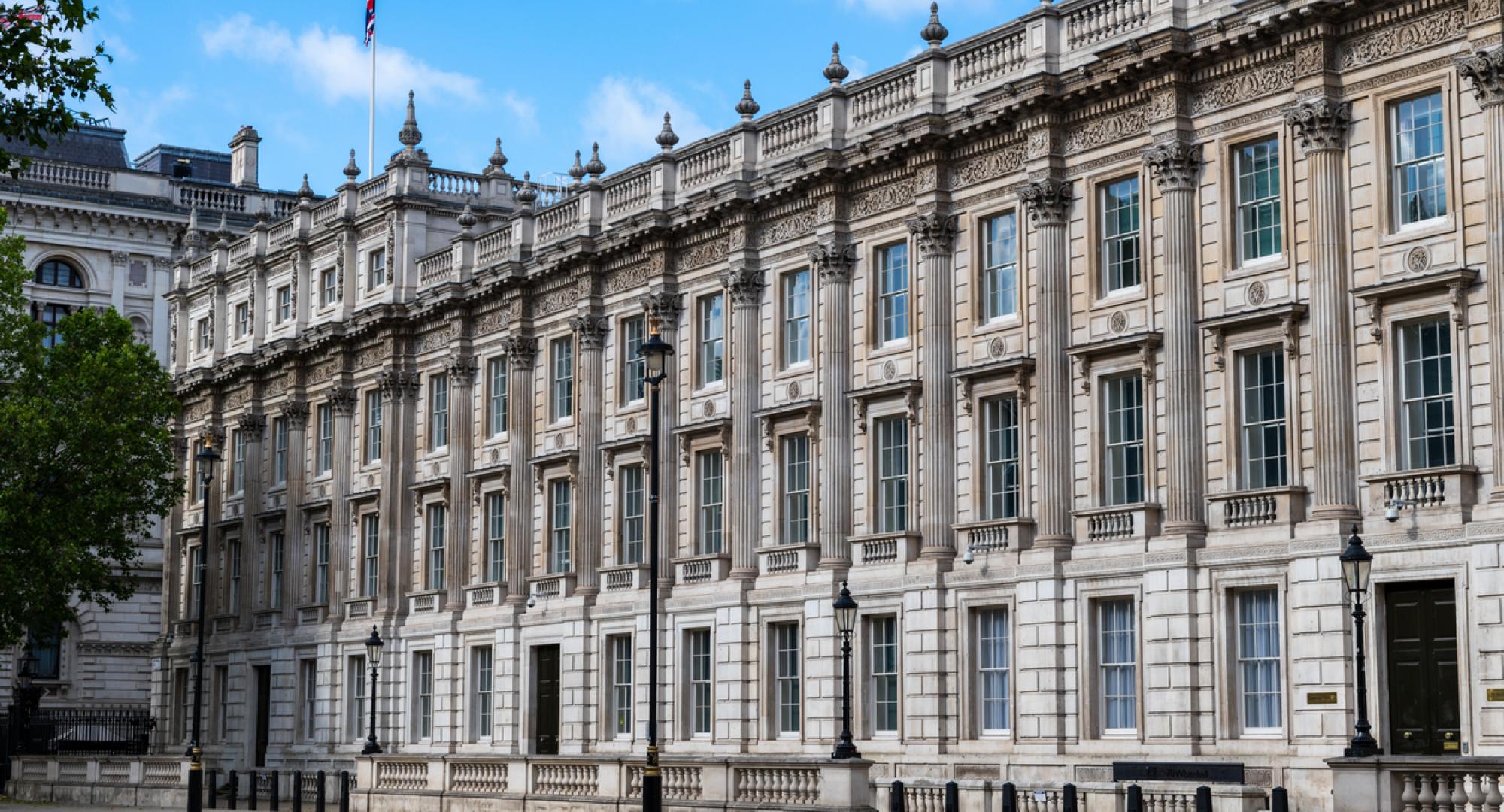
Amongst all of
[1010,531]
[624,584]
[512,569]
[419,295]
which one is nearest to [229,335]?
[419,295]

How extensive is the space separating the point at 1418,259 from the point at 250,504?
1807 inches

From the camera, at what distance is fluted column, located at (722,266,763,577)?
49500mm

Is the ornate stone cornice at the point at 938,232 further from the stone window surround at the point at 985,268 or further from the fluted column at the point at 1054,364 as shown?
the fluted column at the point at 1054,364

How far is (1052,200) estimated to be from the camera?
138 feet

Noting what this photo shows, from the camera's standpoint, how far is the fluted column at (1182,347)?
127ft

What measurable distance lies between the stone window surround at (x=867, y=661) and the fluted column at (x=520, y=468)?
14.5m

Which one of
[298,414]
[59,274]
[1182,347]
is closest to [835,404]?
[1182,347]

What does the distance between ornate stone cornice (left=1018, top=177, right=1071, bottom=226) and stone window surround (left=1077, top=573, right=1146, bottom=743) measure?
6769mm

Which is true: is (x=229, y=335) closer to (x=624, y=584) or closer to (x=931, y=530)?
(x=624, y=584)

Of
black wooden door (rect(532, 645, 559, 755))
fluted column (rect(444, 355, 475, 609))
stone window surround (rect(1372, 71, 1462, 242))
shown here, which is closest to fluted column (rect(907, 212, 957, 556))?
stone window surround (rect(1372, 71, 1462, 242))

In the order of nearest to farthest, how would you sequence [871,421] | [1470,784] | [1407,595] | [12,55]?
[1470,784] → [12,55] → [1407,595] → [871,421]

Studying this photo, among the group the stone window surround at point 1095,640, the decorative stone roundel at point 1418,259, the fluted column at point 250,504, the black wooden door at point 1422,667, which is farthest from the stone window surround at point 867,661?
the fluted column at point 250,504

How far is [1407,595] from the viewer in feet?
115

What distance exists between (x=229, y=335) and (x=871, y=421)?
3580 cm
